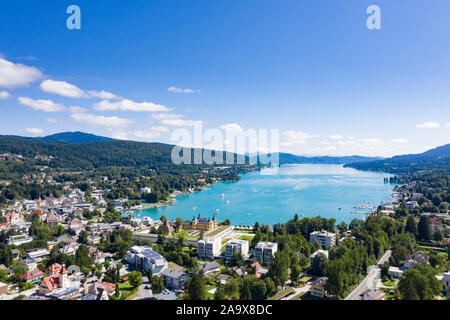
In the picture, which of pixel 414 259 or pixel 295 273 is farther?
→ pixel 414 259

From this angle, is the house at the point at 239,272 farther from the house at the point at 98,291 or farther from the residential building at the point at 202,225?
the residential building at the point at 202,225

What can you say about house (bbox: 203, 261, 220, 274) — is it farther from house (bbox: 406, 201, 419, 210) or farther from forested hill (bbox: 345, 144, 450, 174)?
forested hill (bbox: 345, 144, 450, 174)

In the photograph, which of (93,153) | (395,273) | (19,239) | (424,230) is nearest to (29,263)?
(19,239)

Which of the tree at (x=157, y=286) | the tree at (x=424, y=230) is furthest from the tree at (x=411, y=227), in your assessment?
the tree at (x=157, y=286)

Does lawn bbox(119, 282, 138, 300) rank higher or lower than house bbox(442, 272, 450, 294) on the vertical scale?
lower

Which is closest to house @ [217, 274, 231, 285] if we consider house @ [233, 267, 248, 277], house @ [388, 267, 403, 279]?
house @ [233, 267, 248, 277]

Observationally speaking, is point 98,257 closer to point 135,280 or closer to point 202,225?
point 135,280
